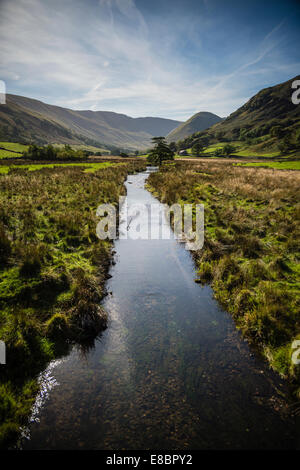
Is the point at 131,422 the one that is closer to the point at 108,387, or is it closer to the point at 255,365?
the point at 108,387

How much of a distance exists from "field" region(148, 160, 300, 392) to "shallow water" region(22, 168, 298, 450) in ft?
2.22

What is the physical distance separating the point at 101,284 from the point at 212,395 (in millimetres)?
6130

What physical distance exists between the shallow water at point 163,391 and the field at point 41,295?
44 centimetres

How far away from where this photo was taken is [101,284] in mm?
10062

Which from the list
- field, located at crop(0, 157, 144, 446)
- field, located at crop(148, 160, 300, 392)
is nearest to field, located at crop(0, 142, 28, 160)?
field, located at crop(0, 157, 144, 446)

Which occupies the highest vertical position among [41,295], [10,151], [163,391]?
[10,151]

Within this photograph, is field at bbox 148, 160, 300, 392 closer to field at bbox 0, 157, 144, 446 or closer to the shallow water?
the shallow water

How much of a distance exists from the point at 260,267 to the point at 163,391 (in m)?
6.72

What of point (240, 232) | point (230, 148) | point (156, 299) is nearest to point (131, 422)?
point (156, 299)

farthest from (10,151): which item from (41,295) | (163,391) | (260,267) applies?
(163,391)

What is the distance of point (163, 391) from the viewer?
5699 mm

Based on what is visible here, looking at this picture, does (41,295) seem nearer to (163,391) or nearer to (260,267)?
(163,391)

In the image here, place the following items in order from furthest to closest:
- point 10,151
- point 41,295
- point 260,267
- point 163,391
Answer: point 10,151
point 260,267
point 41,295
point 163,391

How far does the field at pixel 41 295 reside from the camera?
5.48m
